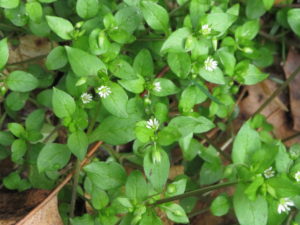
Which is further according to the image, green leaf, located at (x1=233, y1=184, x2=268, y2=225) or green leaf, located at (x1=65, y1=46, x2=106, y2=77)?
green leaf, located at (x1=65, y1=46, x2=106, y2=77)

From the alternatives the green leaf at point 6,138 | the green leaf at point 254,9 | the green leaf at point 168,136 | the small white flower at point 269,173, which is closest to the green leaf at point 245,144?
the small white flower at point 269,173

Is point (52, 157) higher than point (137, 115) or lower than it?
lower

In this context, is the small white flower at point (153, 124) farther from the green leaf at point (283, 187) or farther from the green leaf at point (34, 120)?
the green leaf at point (34, 120)

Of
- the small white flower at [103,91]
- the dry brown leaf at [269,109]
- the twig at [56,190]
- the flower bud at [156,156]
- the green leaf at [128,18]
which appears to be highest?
→ the green leaf at [128,18]

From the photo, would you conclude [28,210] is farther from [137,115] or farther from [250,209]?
[250,209]

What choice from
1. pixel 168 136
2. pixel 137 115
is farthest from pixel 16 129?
pixel 168 136

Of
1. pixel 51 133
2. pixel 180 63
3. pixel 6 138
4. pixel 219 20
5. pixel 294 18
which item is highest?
pixel 219 20

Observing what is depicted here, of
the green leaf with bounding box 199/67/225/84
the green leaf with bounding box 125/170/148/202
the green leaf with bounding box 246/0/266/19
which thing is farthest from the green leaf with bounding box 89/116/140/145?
the green leaf with bounding box 246/0/266/19

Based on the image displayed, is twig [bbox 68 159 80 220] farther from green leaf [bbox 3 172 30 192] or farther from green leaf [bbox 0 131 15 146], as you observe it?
green leaf [bbox 0 131 15 146]
